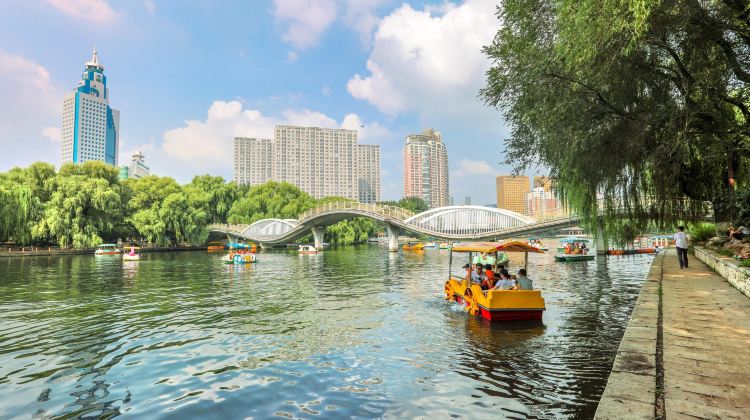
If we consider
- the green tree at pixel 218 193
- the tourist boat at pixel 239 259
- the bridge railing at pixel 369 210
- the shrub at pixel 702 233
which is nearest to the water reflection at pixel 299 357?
the shrub at pixel 702 233

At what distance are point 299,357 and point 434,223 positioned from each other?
5421cm

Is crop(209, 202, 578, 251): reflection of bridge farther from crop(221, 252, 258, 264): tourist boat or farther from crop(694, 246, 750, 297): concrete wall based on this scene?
crop(694, 246, 750, 297): concrete wall

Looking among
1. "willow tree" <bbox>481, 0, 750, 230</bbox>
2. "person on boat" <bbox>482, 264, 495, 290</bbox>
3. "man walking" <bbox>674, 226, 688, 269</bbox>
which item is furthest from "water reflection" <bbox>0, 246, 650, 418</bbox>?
"willow tree" <bbox>481, 0, 750, 230</bbox>

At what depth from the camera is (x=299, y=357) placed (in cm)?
959

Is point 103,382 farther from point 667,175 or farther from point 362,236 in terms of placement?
point 362,236

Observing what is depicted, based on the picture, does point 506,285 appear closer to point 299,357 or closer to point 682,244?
point 299,357

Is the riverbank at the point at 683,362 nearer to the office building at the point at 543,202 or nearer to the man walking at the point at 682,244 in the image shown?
the man walking at the point at 682,244

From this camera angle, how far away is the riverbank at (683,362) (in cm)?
430

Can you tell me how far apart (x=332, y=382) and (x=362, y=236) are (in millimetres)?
96410

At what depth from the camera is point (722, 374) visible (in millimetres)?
5223

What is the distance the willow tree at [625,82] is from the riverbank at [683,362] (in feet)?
14.7

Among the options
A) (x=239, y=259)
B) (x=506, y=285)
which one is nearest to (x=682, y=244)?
(x=506, y=285)

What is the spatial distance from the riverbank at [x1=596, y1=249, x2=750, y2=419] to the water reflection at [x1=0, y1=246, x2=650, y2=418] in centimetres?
119

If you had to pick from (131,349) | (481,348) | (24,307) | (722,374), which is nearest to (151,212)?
(24,307)
